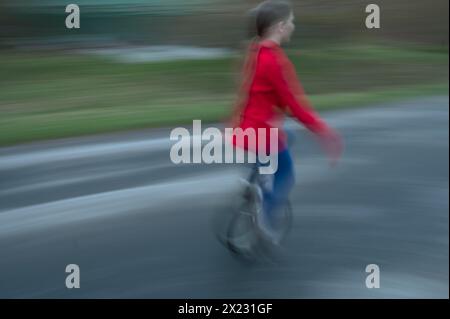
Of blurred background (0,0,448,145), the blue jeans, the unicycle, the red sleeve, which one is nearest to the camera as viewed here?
the red sleeve

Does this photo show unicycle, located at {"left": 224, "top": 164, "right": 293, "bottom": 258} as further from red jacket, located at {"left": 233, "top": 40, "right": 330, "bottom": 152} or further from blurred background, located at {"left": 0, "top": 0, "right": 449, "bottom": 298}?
red jacket, located at {"left": 233, "top": 40, "right": 330, "bottom": 152}

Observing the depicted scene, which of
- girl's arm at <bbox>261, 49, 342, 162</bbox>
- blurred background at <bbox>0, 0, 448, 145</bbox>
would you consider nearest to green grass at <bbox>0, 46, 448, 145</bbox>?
blurred background at <bbox>0, 0, 448, 145</bbox>

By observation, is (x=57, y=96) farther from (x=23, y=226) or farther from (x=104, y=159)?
(x=23, y=226)

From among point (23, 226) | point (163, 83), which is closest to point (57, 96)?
point (163, 83)

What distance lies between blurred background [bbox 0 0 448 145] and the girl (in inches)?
166

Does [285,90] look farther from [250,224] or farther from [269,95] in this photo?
[250,224]

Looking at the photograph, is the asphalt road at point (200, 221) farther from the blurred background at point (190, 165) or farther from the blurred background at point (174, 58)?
the blurred background at point (174, 58)

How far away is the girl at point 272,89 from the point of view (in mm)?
4523

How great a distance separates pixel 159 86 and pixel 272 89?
6.43 meters

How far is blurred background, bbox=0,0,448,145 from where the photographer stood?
964cm

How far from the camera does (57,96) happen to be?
10062 mm

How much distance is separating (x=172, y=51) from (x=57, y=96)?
9.06 feet

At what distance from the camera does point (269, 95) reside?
4621 mm

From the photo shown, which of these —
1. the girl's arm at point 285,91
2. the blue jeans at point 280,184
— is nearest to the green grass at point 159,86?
the blue jeans at point 280,184
